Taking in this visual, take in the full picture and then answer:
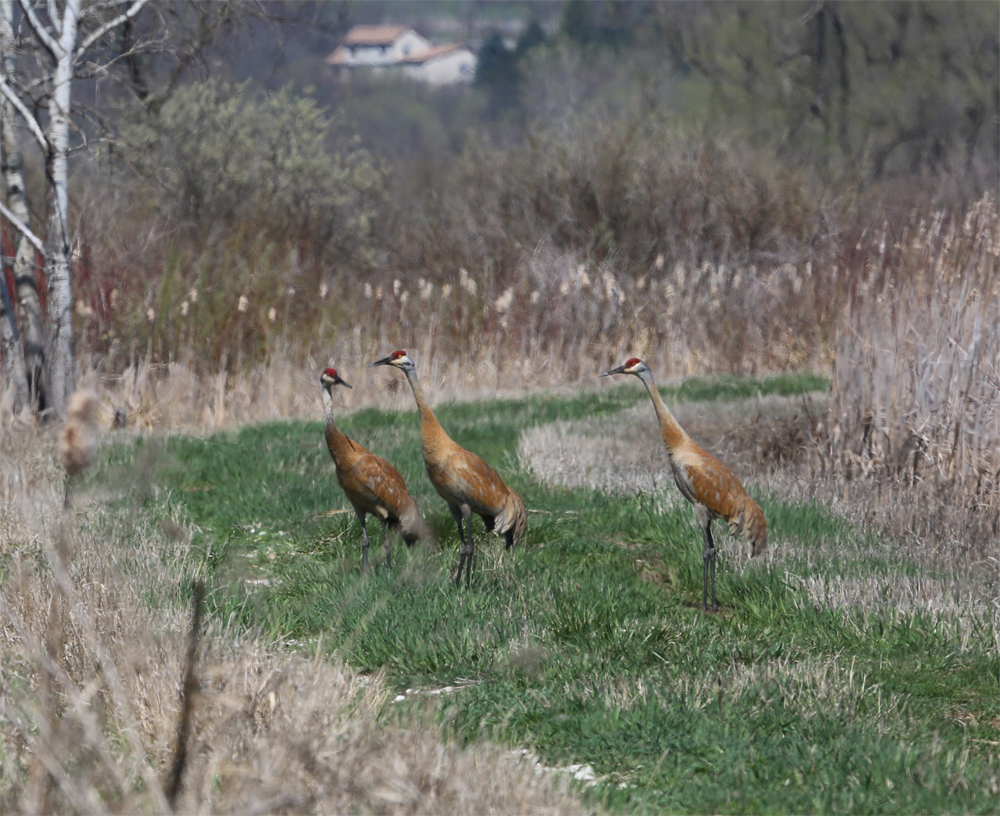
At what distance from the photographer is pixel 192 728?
363 cm

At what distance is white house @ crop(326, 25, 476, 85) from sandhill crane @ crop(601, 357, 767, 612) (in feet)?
283

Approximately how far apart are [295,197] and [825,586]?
1689cm

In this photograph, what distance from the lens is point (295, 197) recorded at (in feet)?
68.9

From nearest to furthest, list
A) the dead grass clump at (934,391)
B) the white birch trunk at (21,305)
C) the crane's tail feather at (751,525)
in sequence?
the crane's tail feather at (751,525)
the dead grass clump at (934,391)
the white birch trunk at (21,305)

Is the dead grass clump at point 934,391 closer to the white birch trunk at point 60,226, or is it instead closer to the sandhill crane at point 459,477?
the sandhill crane at point 459,477

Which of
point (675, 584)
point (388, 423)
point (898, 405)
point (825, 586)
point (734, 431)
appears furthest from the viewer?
point (388, 423)

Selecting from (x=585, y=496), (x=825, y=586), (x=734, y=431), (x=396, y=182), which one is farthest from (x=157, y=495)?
(x=396, y=182)

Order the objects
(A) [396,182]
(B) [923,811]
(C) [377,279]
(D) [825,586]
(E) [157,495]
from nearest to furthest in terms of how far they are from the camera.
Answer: (B) [923,811] < (D) [825,586] < (E) [157,495] < (C) [377,279] < (A) [396,182]

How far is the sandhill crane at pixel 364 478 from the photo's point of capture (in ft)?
18.9

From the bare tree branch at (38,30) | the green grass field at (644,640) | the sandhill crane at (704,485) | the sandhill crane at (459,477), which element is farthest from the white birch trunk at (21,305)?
the sandhill crane at (704,485)

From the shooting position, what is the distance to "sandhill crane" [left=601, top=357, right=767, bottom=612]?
18.9 feet

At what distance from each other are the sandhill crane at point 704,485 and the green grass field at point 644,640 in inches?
11.5

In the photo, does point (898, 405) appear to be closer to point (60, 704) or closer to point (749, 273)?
point (60, 704)

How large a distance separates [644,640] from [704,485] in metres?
1.01
